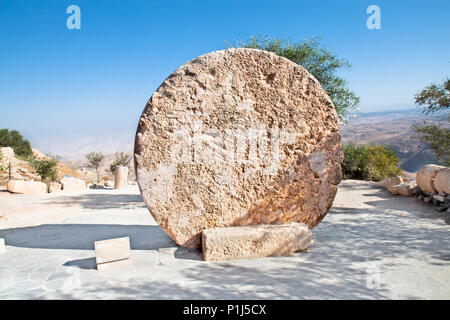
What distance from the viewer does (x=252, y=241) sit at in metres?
4.10

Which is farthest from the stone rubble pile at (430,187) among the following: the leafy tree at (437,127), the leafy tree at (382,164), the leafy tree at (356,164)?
the leafy tree at (382,164)

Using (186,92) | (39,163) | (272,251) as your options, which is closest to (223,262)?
(272,251)

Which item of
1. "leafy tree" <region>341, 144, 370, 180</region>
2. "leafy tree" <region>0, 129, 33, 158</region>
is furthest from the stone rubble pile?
"leafy tree" <region>0, 129, 33, 158</region>

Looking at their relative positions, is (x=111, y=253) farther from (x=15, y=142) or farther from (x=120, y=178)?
(x=15, y=142)

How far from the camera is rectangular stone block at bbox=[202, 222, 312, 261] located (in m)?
4.04

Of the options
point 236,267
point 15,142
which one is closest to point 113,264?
point 236,267

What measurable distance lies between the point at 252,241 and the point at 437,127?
912 cm

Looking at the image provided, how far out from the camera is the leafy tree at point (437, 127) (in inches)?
362

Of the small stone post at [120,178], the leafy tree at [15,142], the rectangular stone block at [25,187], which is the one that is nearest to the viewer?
the rectangular stone block at [25,187]

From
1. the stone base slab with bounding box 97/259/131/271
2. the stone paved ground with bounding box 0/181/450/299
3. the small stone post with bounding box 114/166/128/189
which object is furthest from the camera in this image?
the small stone post with bounding box 114/166/128/189

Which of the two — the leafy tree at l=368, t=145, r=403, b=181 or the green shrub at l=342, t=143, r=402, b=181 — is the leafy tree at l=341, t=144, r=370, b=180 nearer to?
the green shrub at l=342, t=143, r=402, b=181

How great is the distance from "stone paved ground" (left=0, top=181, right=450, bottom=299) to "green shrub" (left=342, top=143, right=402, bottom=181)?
843 cm

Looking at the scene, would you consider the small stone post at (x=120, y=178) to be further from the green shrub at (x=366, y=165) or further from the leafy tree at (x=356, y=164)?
the green shrub at (x=366, y=165)

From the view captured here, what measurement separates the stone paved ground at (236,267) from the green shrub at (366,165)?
843 centimetres
